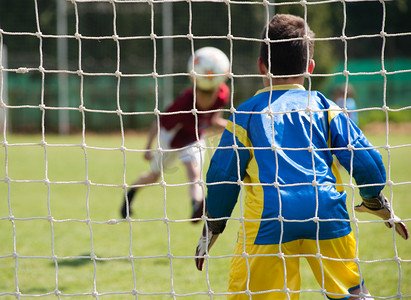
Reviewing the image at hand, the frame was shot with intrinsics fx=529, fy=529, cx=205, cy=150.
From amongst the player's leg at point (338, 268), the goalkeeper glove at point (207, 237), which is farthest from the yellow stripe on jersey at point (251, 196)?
the player's leg at point (338, 268)

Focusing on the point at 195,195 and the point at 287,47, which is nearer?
the point at 287,47

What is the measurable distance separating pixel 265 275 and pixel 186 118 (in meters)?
2.90

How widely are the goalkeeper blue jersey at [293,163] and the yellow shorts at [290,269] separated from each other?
5 centimetres

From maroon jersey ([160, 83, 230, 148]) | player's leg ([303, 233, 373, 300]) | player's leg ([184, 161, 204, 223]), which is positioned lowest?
player's leg ([184, 161, 204, 223])

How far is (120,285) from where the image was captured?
135 inches

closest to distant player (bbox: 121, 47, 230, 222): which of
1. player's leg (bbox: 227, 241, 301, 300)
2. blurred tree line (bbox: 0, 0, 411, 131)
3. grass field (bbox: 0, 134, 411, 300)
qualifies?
grass field (bbox: 0, 134, 411, 300)

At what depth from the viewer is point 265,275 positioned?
2.31 metres

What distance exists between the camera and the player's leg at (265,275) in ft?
7.50

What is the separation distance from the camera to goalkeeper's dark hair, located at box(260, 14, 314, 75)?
94.0 inches

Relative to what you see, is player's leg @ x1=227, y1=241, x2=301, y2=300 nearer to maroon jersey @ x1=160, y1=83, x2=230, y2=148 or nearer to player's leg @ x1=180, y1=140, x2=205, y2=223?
player's leg @ x1=180, y1=140, x2=205, y2=223

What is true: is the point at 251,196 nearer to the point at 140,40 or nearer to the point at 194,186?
the point at 194,186

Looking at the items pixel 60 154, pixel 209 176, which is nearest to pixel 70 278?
pixel 209 176

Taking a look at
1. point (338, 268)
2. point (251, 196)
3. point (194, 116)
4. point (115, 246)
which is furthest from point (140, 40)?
point (338, 268)

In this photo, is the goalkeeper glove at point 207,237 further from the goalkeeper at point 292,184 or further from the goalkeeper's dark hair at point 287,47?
the goalkeeper's dark hair at point 287,47
